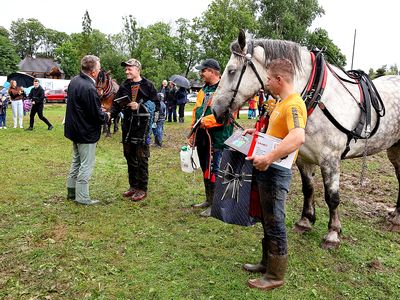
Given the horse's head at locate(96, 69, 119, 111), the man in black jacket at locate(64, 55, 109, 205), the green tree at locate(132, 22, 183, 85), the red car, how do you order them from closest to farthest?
the man in black jacket at locate(64, 55, 109, 205)
the horse's head at locate(96, 69, 119, 111)
the red car
the green tree at locate(132, 22, 183, 85)

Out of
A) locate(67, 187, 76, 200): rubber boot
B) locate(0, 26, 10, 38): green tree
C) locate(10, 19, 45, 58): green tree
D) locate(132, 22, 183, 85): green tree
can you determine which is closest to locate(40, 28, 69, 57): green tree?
locate(10, 19, 45, 58): green tree

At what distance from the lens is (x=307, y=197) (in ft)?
15.4

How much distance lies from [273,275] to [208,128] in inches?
88.7

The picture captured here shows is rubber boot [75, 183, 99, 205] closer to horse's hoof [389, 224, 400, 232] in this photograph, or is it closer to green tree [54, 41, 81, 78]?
horse's hoof [389, 224, 400, 232]

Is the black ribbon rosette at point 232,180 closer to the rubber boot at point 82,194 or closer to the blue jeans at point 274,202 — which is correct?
the blue jeans at point 274,202

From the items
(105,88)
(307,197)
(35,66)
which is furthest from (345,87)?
(35,66)

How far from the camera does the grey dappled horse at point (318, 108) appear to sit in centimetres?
350

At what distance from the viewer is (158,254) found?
12.6 feet

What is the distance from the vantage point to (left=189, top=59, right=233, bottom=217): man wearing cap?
15.9 ft

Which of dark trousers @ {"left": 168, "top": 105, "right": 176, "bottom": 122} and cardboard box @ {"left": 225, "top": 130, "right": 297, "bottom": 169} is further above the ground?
cardboard box @ {"left": 225, "top": 130, "right": 297, "bottom": 169}

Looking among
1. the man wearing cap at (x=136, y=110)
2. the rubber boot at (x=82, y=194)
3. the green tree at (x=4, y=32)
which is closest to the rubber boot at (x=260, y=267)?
the man wearing cap at (x=136, y=110)

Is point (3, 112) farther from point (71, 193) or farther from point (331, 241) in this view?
point (331, 241)

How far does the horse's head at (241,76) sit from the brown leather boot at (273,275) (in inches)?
59.0

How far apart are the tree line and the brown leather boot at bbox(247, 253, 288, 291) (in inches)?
1336
